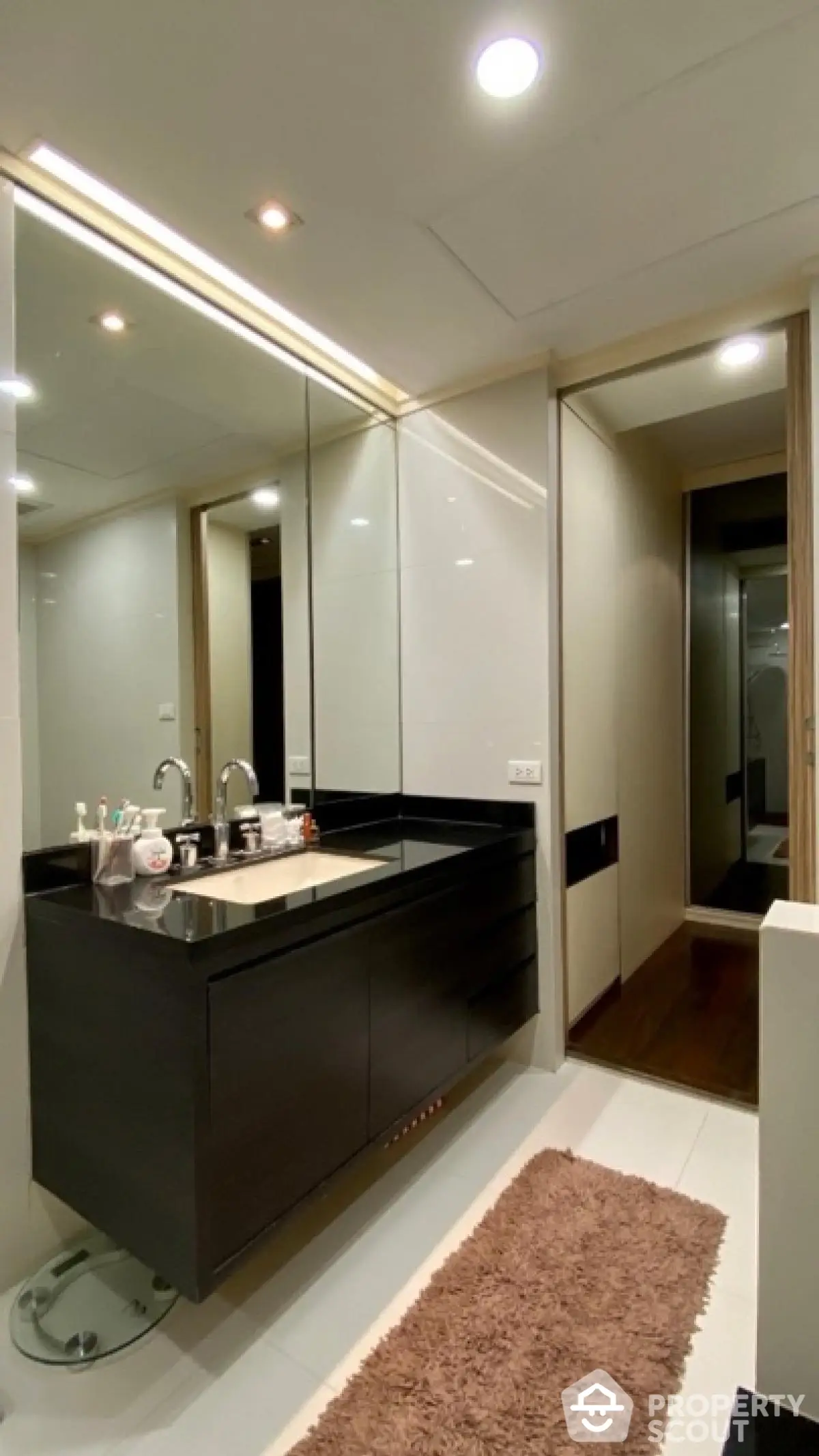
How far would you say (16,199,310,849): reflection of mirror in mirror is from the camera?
174 cm

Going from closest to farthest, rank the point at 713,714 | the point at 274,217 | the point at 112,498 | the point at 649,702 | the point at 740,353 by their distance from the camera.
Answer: the point at 274,217 < the point at 112,498 < the point at 740,353 < the point at 649,702 < the point at 713,714

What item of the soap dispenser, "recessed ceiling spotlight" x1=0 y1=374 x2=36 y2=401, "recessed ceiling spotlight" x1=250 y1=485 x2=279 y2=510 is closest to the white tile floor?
the soap dispenser

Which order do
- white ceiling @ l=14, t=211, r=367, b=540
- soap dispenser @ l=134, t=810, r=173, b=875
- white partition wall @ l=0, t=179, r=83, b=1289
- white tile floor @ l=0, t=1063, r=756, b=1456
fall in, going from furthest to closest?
soap dispenser @ l=134, t=810, r=173, b=875
white ceiling @ l=14, t=211, r=367, b=540
white partition wall @ l=0, t=179, r=83, b=1289
white tile floor @ l=0, t=1063, r=756, b=1456

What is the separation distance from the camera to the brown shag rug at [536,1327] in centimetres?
125

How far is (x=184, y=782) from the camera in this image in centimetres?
216

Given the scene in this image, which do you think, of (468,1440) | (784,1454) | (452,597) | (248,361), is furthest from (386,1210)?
(248,361)

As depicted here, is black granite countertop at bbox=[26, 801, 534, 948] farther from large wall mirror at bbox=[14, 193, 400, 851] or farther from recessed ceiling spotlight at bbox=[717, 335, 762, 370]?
recessed ceiling spotlight at bbox=[717, 335, 762, 370]

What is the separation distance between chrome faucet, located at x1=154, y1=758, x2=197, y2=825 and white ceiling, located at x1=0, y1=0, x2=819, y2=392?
1486 millimetres

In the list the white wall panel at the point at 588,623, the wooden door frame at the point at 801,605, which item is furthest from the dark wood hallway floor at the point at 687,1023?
the white wall panel at the point at 588,623

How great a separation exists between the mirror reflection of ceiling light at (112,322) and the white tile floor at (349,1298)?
98.0 inches

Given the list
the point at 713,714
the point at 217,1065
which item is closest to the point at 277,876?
the point at 217,1065

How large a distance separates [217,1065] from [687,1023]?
2320 mm

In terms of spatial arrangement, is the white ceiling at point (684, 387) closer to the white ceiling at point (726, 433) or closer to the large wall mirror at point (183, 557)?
the white ceiling at point (726, 433)

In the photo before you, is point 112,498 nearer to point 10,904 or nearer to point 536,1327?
point 10,904
